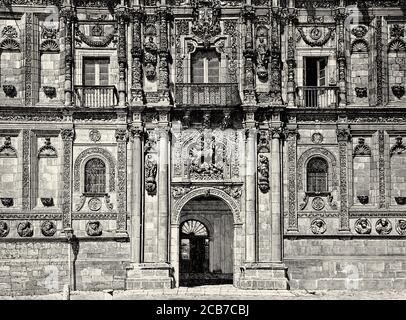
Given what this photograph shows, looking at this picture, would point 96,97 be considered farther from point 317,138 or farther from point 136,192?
point 317,138

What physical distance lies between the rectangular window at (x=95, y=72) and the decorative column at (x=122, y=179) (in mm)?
2321

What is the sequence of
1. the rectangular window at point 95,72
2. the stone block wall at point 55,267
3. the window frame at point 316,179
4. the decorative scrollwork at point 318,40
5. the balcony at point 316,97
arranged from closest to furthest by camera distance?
the stone block wall at point 55,267, the window frame at point 316,179, the balcony at point 316,97, the rectangular window at point 95,72, the decorative scrollwork at point 318,40

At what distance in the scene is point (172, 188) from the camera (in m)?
30.9

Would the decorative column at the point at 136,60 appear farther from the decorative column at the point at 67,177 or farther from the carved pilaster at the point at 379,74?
the carved pilaster at the point at 379,74

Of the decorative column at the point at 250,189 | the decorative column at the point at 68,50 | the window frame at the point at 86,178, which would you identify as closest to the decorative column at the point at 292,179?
the decorative column at the point at 250,189

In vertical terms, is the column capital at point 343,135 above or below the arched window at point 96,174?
above

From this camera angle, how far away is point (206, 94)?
3088 centimetres

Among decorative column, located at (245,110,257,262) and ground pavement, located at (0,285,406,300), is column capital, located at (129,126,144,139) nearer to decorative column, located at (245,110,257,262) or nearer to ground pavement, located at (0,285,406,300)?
decorative column, located at (245,110,257,262)

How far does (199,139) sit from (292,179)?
420 centimetres

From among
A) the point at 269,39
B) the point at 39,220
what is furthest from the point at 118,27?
the point at 39,220

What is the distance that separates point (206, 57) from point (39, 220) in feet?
31.8

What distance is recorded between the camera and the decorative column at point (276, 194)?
30.5 meters

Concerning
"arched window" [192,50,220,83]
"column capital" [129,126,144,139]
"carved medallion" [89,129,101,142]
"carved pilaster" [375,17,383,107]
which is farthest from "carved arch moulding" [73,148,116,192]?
"carved pilaster" [375,17,383,107]

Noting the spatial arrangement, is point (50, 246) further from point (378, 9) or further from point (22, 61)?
point (378, 9)
